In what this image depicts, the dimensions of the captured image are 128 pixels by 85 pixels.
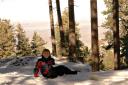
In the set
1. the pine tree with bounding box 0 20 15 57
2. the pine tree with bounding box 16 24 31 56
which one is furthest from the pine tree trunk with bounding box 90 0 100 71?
the pine tree with bounding box 0 20 15 57

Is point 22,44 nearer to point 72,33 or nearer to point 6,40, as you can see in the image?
point 6,40

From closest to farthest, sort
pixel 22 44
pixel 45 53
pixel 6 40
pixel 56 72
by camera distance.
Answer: pixel 56 72 < pixel 45 53 < pixel 6 40 < pixel 22 44

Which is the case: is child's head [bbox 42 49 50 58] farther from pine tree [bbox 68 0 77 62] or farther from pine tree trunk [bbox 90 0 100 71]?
pine tree [bbox 68 0 77 62]

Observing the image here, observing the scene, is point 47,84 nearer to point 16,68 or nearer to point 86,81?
point 86,81

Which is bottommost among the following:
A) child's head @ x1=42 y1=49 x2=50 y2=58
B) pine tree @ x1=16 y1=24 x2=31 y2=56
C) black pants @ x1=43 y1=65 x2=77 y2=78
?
pine tree @ x1=16 y1=24 x2=31 y2=56

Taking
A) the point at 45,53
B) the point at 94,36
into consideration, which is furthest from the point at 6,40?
the point at 45,53

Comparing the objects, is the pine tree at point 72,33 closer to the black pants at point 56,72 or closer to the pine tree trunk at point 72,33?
the pine tree trunk at point 72,33

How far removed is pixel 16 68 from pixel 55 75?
34.4 feet

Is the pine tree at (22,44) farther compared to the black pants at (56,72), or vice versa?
the pine tree at (22,44)

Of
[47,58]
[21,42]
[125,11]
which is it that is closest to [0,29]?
[21,42]

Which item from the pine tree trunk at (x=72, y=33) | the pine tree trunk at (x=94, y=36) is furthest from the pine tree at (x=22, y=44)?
the pine tree trunk at (x=94, y=36)

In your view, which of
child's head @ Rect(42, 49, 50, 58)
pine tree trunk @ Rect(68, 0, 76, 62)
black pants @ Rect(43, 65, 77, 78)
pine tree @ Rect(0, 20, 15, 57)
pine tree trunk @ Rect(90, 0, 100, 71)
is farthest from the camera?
pine tree @ Rect(0, 20, 15, 57)

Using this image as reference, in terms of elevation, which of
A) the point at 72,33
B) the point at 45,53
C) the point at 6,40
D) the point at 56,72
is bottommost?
the point at 6,40

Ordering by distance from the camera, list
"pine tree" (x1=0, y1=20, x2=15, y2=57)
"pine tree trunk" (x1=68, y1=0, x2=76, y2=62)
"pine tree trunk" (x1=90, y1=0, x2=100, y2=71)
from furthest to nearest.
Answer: "pine tree" (x1=0, y1=20, x2=15, y2=57)
"pine tree trunk" (x1=68, y1=0, x2=76, y2=62)
"pine tree trunk" (x1=90, y1=0, x2=100, y2=71)
